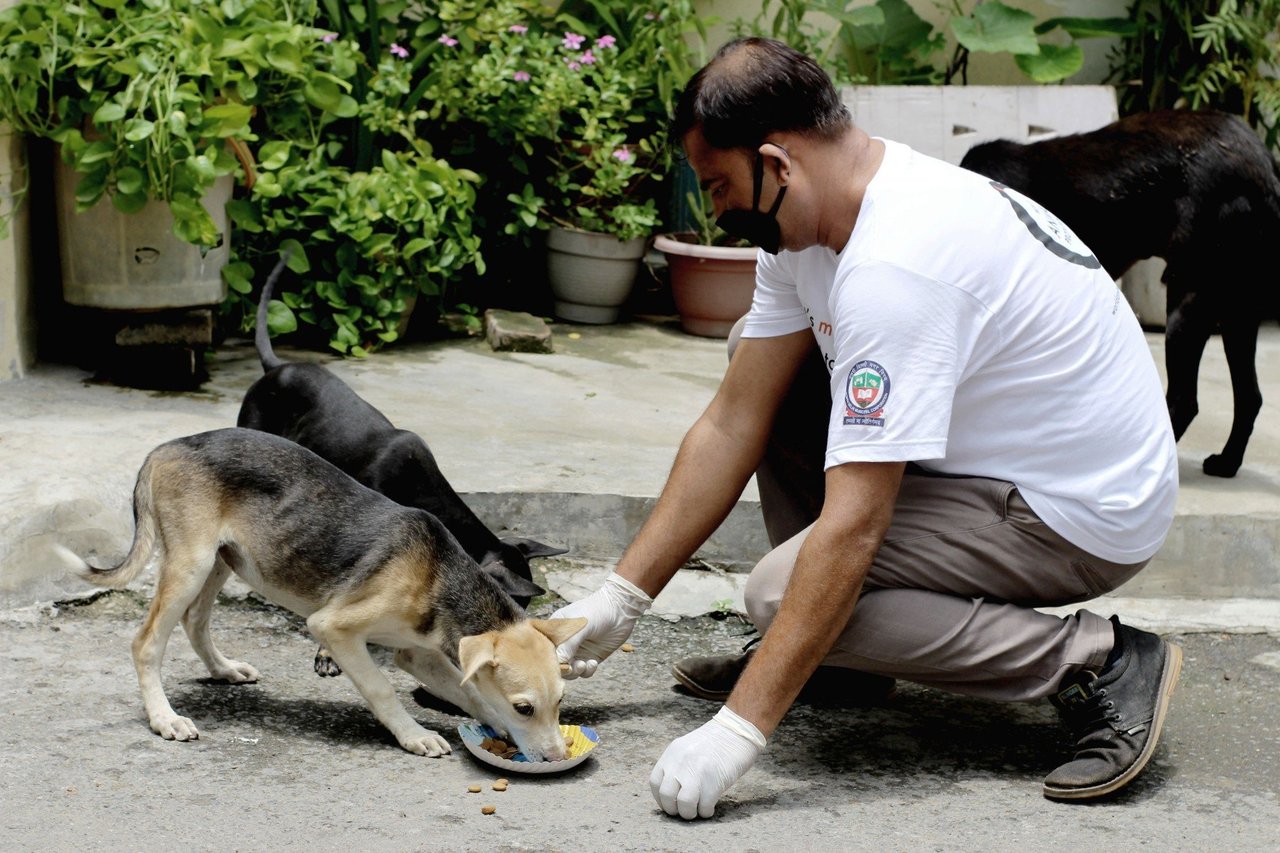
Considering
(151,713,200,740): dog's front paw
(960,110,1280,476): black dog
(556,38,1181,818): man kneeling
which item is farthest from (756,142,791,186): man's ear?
(960,110,1280,476): black dog

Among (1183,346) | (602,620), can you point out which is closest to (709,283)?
(1183,346)

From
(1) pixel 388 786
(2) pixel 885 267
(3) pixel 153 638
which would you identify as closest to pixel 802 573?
(2) pixel 885 267

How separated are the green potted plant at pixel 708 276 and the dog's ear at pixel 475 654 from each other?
3.93 meters

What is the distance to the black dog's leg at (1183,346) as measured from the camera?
462cm

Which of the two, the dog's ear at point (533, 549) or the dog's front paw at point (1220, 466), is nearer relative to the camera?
the dog's ear at point (533, 549)

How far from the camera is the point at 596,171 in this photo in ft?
21.8

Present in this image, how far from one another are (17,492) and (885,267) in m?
2.49

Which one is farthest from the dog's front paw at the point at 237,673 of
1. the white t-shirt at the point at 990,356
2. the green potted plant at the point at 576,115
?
the green potted plant at the point at 576,115

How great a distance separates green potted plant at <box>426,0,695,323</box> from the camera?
6387 mm

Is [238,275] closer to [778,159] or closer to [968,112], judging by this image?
[778,159]

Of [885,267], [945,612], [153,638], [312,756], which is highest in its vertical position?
[885,267]

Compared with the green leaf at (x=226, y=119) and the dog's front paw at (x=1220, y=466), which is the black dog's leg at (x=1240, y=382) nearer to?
the dog's front paw at (x=1220, y=466)

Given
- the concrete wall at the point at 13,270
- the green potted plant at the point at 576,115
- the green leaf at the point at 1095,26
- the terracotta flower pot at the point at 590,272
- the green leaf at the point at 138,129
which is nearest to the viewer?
the green leaf at the point at 138,129

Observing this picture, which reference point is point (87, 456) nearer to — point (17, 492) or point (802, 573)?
point (17, 492)
